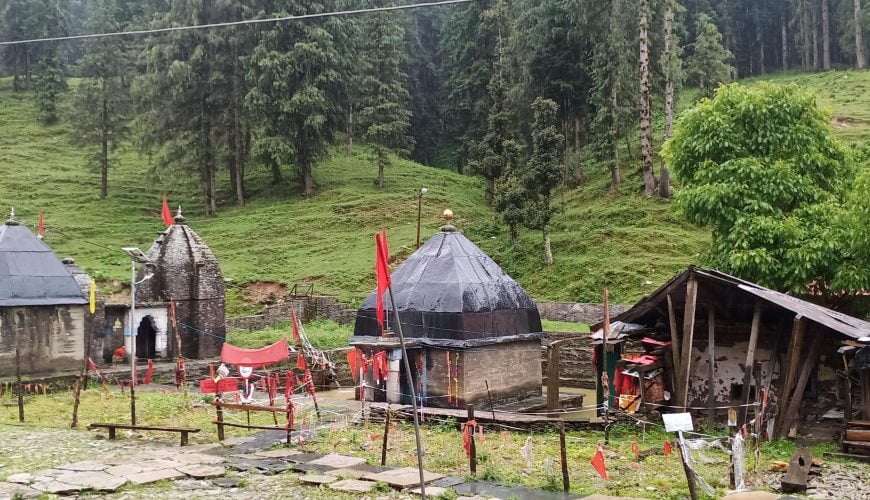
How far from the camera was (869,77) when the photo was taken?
2247 inches

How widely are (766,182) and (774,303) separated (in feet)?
22.7

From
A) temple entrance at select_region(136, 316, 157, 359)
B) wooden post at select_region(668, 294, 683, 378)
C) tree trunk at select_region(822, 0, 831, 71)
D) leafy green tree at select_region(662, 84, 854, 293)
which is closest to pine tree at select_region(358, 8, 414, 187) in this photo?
temple entrance at select_region(136, 316, 157, 359)

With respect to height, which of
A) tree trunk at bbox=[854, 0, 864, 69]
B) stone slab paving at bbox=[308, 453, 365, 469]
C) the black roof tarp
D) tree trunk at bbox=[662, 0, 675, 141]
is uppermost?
tree trunk at bbox=[854, 0, 864, 69]

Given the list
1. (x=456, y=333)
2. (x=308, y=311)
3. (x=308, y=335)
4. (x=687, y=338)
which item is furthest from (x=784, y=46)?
(x=687, y=338)

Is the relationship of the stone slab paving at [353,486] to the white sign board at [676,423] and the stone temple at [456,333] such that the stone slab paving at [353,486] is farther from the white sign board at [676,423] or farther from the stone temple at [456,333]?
the stone temple at [456,333]

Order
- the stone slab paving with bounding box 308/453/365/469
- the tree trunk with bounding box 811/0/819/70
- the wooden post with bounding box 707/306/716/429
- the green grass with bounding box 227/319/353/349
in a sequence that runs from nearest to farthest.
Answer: the stone slab paving with bounding box 308/453/365/469 → the wooden post with bounding box 707/306/716/429 → the green grass with bounding box 227/319/353/349 → the tree trunk with bounding box 811/0/819/70

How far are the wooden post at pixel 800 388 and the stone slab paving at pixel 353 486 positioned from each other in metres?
8.73

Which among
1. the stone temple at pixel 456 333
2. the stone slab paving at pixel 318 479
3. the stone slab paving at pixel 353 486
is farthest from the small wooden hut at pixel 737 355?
the stone slab paving at pixel 318 479

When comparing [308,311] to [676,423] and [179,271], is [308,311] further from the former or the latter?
[676,423]

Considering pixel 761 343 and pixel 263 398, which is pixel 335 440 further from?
pixel 761 343

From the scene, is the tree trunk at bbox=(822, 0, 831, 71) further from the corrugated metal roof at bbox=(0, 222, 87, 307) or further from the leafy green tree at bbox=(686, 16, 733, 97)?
the corrugated metal roof at bbox=(0, 222, 87, 307)

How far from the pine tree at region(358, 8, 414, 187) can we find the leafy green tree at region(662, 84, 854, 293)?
3039cm

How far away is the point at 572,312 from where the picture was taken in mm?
32188

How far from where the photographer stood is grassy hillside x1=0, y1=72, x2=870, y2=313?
117 ft
